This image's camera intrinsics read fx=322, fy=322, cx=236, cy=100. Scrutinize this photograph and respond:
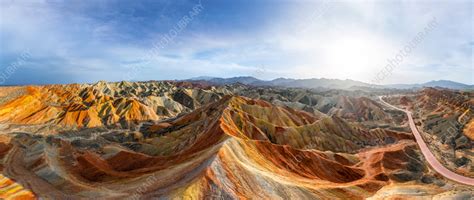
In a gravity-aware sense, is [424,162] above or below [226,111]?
below

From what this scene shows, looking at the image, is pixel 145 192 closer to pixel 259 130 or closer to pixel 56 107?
pixel 259 130

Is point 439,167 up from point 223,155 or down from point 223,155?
down

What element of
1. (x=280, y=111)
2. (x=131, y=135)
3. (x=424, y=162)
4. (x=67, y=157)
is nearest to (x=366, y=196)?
(x=424, y=162)

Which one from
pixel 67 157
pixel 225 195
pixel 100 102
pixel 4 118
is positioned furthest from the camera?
pixel 100 102

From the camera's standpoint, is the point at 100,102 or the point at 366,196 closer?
the point at 366,196

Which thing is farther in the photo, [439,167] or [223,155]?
A: [439,167]

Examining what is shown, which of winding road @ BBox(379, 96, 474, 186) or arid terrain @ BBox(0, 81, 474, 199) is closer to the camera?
arid terrain @ BBox(0, 81, 474, 199)

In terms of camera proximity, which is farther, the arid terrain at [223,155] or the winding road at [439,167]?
the winding road at [439,167]

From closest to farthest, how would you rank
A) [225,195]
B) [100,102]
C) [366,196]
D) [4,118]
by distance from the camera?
[225,195] < [366,196] < [4,118] < [100,102]
